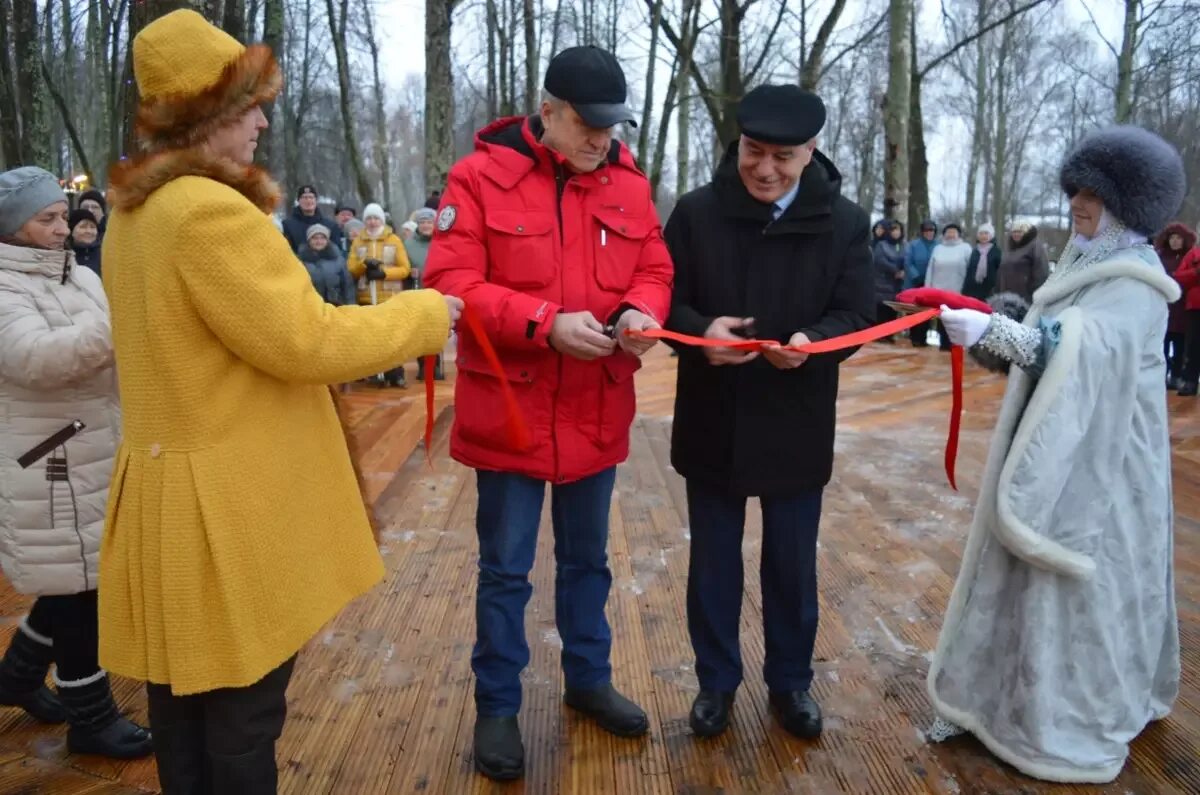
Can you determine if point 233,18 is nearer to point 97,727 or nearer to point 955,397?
point 97,727

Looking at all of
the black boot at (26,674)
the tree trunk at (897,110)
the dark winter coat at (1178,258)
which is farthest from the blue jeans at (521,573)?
the tree trunk at (897,110)

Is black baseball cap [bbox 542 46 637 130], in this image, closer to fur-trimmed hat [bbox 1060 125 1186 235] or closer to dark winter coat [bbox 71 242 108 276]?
fur-trimmed hat [bbox 1060 125 1186 235]

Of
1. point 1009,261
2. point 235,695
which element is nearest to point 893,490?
point 235,695

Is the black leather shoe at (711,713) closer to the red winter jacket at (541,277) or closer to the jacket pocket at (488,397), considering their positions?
the red winter jacket at (541,277)

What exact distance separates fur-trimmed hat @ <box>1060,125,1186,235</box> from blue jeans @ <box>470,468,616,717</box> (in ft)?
5.31

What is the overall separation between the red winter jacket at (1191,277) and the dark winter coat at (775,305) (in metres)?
7.87

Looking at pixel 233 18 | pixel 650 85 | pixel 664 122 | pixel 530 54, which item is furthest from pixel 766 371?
pixel 650 85

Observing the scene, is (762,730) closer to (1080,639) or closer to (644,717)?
(644,717)

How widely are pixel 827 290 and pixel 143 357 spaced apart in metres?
1.83

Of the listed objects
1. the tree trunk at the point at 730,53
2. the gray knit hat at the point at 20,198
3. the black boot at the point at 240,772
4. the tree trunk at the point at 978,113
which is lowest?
the black boot at the point at 240,772

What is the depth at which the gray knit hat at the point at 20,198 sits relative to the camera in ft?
8.09

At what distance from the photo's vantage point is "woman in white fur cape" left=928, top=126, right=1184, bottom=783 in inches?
94.0

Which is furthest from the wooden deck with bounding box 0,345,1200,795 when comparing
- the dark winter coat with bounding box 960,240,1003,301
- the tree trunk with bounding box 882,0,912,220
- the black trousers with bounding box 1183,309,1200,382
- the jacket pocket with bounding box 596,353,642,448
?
the tree trunk with bounding box 882,0,912,220

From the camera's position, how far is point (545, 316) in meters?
2.32
